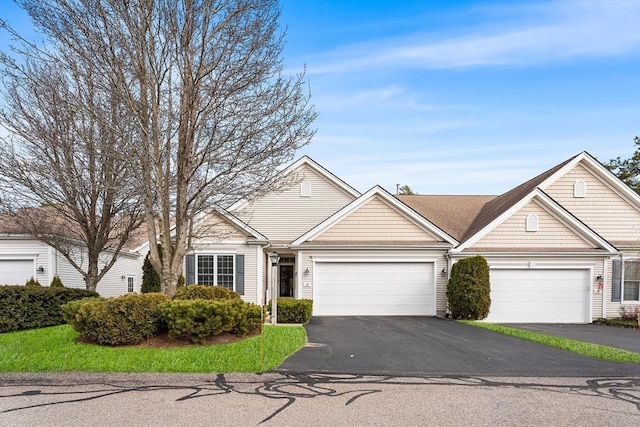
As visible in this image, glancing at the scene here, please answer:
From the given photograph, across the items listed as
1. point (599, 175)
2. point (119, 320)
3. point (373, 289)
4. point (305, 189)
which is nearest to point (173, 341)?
point (119, 320)

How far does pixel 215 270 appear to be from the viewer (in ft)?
54.6

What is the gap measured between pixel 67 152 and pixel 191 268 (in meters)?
6.25

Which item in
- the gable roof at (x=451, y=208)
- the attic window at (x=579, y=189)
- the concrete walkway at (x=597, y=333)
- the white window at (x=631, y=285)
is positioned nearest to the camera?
the concrete walkway at (x=597, y=333)

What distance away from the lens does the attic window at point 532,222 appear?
53.7 feet

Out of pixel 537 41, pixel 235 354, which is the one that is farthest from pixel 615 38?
pixel 235 354

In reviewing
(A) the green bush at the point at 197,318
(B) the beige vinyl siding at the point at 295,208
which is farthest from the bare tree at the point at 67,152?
(B) the beige vinyl siding at the point at 295,208

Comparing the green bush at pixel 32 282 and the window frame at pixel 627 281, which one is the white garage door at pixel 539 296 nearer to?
the window frame at pixel 627 281

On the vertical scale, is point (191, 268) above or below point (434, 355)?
above

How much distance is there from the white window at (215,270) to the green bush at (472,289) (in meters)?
8.43

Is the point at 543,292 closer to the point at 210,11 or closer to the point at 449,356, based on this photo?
the point at 449,356

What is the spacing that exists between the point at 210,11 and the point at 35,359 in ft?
26.1

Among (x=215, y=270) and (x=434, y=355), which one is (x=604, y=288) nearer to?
(x=434, y=355)

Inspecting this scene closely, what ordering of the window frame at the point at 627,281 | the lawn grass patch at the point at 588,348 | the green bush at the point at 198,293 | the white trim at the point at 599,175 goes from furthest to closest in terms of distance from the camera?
the white trim at the point at 599,175 → the window frame at the point at 627,281 → the green bush at the point at 198,293 → the lawn grass patch at the point at 588,348

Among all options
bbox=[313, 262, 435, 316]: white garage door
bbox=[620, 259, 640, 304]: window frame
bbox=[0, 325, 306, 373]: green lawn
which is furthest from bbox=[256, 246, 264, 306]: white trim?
bbox=[620, 259, 640, 304]: window frame
